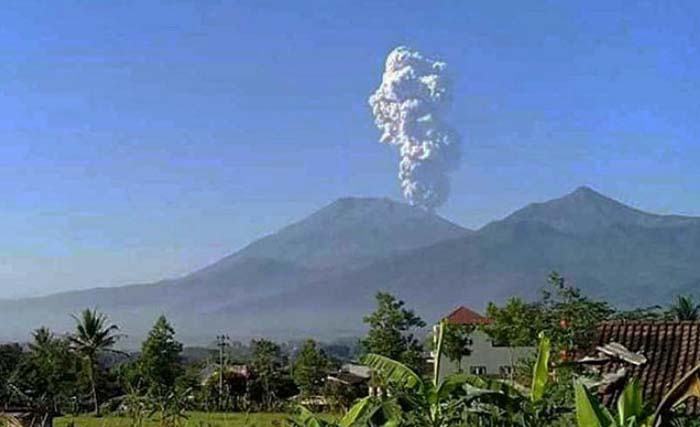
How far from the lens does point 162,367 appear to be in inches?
1873

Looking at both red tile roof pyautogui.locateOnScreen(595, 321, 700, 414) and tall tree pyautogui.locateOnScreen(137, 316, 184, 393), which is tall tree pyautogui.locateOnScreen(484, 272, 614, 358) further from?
tall tree pyautogui.locateOnScreen(137, 316, 184, 393)

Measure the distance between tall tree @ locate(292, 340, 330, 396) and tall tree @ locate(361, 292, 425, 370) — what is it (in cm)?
314

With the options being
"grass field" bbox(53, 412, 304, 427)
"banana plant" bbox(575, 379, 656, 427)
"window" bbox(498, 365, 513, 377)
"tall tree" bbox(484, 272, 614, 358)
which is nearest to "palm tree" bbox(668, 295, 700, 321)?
"tall tree" bbox(484, 272, 614, 358)

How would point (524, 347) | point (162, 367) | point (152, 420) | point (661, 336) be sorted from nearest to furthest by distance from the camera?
point (661, 336)
point (152, 420)
point (524, 347)
point (162, 367)

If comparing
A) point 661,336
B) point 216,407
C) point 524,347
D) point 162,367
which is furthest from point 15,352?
point 661,336

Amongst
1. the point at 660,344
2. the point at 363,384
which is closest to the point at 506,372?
the point at 363,384

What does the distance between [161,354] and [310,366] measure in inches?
295

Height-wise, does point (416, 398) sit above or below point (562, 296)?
below

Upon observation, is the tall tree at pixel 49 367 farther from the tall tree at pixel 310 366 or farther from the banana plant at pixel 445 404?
the banana plant at pixel 445 404

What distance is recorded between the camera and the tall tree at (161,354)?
4681cm

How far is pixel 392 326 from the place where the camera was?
40531mm

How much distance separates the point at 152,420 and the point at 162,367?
27502 mm

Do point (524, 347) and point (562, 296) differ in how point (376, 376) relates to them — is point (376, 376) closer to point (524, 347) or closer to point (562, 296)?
point (562, 296)

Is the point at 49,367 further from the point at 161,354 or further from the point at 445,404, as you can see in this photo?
the point at 445,404
